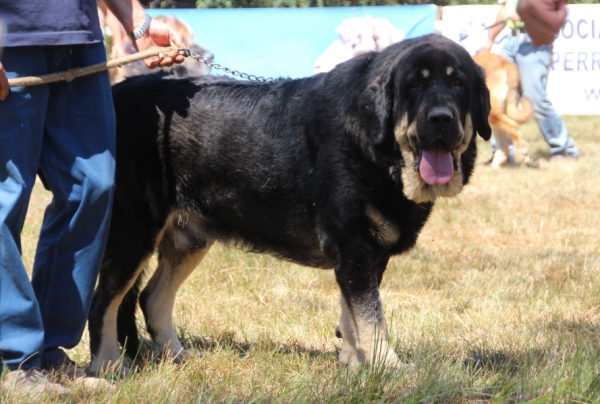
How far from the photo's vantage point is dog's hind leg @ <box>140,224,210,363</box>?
4.09 metres

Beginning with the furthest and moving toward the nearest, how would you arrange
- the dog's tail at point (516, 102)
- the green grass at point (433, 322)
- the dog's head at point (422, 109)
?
the dog's tail at point (516, 102), the dog's head at point (422, 109), the green grass at point (433, 322)

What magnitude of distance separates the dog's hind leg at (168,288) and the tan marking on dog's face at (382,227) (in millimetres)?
999

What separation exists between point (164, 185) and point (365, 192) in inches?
39.2

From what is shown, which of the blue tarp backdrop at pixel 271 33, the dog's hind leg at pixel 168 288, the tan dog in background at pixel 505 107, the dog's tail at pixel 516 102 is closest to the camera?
the dog's hind leg at pixel 168 288

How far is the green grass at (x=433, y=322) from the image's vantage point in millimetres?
2914

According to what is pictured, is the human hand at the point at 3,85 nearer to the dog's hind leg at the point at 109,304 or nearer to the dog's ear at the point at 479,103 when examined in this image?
the dog's hind leg at the point at 109,304

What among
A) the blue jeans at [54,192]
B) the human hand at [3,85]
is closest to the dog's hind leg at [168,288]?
the blue jeans at [54,192]

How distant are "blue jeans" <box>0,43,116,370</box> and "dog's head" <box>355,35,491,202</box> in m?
1.16

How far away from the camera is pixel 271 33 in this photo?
10055mm

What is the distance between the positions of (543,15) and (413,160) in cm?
83

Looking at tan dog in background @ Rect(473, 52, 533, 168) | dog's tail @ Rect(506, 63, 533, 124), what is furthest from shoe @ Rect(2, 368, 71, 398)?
dog's tail @ Rect(506, 63, 533, 124)

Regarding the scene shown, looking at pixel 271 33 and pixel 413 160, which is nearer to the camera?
pixel 413 160

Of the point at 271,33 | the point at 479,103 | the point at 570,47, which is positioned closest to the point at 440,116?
the point at 479,103

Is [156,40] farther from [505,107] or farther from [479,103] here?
[505,107]
